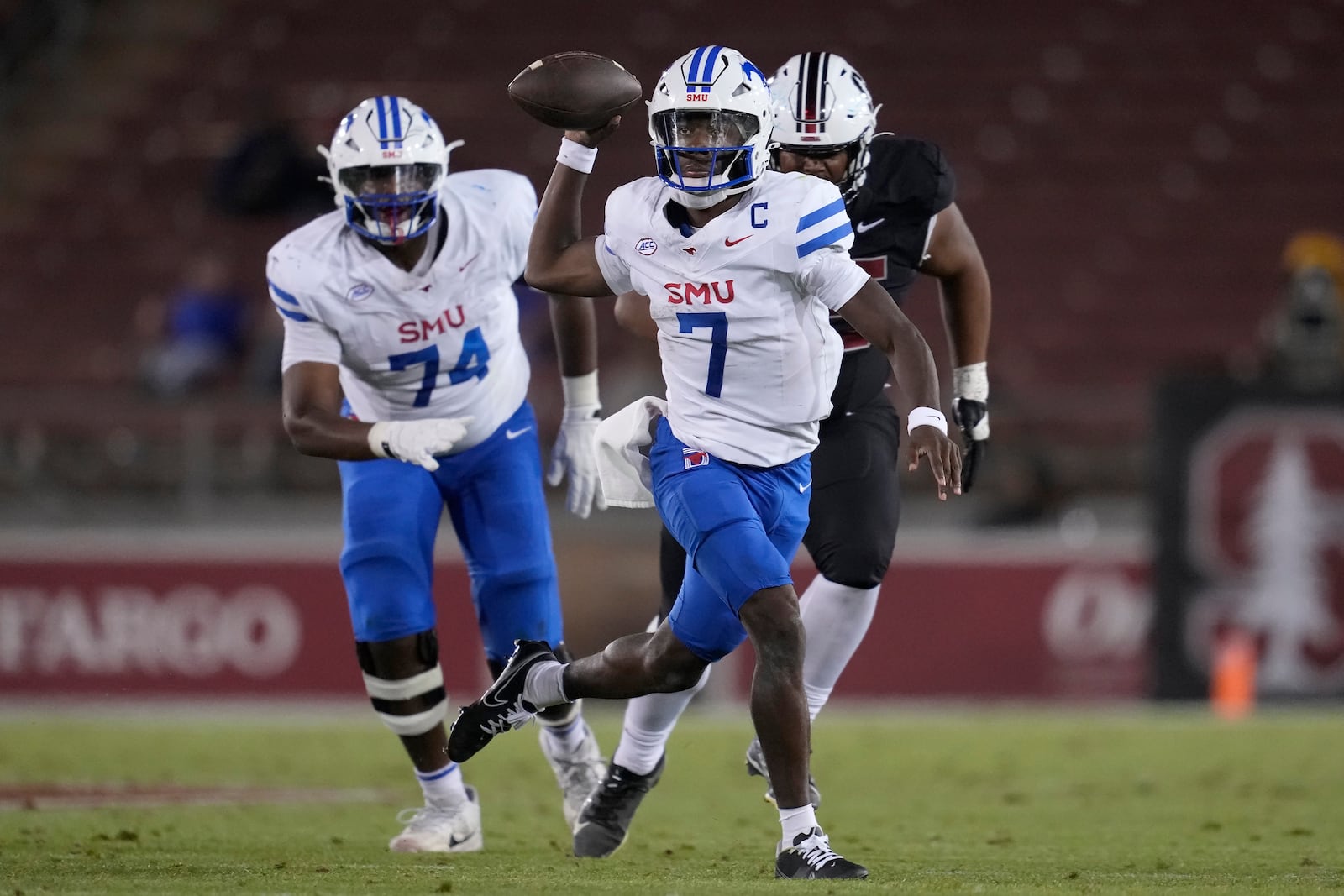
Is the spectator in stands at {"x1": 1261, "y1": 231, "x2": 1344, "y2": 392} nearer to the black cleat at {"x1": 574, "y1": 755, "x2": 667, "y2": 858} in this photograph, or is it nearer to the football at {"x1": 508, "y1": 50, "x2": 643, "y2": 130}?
the black cleat at {"x1": 574, "y1": 755, "x2": 667, "y2": 858}

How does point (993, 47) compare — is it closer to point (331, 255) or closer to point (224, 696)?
point (224, 696)

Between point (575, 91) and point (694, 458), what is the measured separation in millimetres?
1083

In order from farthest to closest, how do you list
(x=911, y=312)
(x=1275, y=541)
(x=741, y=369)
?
(x=911, y=312)
(x=1275, y=541)
(x=741, y=369)

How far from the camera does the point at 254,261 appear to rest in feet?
47.5

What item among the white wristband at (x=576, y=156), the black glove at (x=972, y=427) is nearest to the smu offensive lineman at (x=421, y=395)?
the white wristband at (x=576, y=156)

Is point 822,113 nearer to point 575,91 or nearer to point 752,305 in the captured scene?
point 575,91

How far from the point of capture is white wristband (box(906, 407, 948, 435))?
16.0 feet

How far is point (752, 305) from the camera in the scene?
5.06 metres

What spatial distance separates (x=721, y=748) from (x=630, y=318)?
457cm

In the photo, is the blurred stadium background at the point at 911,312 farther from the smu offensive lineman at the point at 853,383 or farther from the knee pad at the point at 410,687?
the knee pad at the point at 410,687

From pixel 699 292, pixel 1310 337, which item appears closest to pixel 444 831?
pixel 699 292

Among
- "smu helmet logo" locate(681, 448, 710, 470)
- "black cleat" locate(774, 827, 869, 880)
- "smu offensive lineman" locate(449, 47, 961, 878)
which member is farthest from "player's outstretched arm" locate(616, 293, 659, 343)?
"black cleat" locate(774, 827, 869, 880)

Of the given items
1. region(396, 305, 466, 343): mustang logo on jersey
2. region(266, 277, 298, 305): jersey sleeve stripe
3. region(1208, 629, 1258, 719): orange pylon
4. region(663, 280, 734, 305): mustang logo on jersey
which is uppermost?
region(266, 277, 298, 305): jersey sleeve stripe

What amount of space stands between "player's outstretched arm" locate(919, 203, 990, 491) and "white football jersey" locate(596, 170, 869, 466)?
3.09 ft
